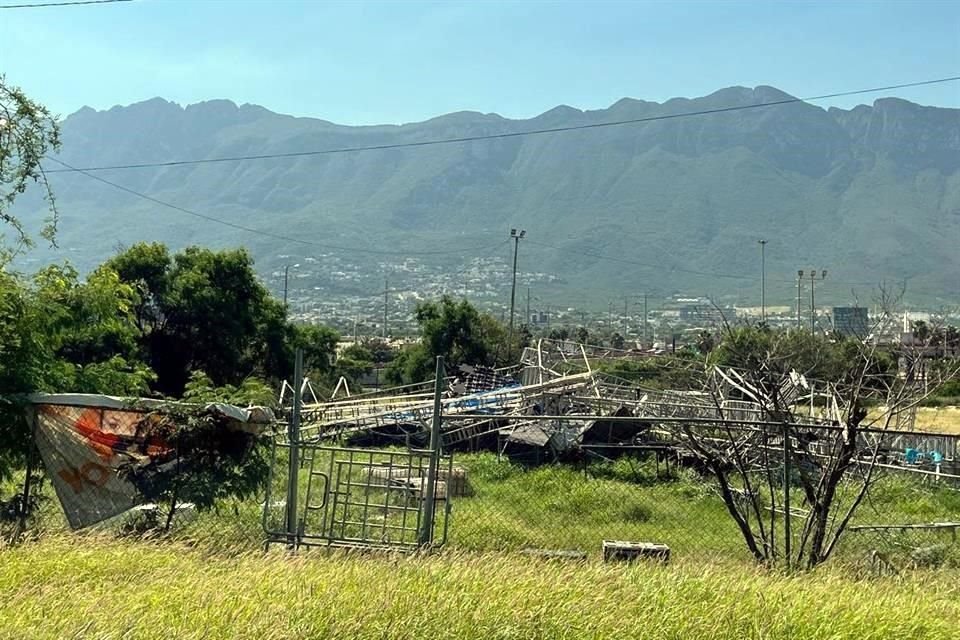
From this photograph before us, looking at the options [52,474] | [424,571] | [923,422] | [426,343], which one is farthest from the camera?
[426,343]

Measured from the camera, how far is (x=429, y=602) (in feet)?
19.5

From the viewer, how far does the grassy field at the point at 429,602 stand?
18.5 ft

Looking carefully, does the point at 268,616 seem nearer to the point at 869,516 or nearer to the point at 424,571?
the point at 424,571

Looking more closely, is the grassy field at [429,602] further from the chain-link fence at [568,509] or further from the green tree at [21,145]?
the green tree at [21,145]

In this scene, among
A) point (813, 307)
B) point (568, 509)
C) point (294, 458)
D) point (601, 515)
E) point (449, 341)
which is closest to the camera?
point (294, 458)

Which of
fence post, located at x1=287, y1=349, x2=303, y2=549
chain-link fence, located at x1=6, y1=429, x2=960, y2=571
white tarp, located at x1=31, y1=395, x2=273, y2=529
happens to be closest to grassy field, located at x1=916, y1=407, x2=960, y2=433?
chain-link fence, located at x1=6, y1=429, x2=960, y2=571

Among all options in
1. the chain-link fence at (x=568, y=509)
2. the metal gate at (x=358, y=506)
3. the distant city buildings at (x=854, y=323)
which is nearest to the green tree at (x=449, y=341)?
the chain-link fence at (x=568, y=509)

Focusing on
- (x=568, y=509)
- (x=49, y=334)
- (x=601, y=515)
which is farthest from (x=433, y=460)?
(x=568, y=509)

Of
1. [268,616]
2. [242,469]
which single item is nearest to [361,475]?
[242,469]

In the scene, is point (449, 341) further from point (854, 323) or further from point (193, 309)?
point (854, 323)

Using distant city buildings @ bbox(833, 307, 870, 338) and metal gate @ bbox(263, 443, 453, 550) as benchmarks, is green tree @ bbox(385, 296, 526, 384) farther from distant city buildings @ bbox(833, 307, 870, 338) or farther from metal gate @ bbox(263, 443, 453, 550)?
distant city buildings @ bbox(833, 307, 870, 338)

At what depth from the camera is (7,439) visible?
384 inches

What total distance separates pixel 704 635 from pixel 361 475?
40.2ft

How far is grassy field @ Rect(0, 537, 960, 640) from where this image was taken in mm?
5629
